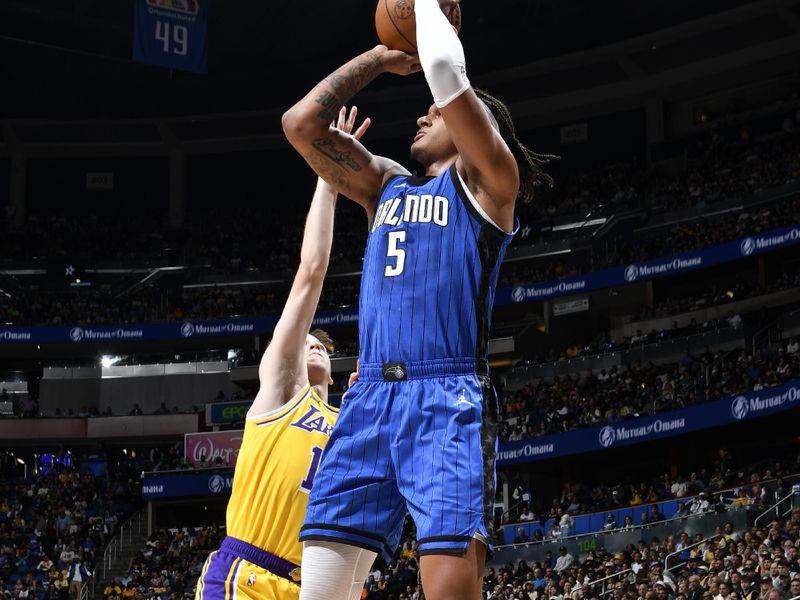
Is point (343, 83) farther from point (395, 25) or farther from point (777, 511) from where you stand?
point (777, 511)

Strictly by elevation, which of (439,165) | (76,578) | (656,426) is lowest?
(76,578)

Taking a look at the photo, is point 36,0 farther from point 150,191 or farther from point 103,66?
point 150,191

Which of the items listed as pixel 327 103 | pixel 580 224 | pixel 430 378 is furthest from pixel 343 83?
pixel 580 224

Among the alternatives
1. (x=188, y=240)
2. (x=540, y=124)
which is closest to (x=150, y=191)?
(x=188, y=240)

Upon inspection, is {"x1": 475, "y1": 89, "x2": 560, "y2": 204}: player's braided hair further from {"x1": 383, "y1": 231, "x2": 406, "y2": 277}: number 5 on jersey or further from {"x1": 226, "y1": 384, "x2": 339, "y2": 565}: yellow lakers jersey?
{"x1": 226, "y1": 384, "x2": 339, "y2": 565}: yellow lakers jersey

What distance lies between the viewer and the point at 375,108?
42031 mm

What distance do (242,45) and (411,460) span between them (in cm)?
3756

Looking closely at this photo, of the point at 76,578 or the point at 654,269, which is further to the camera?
the point at 654,269

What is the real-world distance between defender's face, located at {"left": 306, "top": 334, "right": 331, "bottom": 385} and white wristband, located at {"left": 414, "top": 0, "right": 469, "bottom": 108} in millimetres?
2083

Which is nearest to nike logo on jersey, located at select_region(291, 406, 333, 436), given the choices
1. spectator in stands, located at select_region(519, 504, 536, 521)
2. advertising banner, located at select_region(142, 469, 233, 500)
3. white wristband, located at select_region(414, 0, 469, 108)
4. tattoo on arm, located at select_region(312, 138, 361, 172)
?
tattoo on arm, located at select_region(312, 138, 361, 172)

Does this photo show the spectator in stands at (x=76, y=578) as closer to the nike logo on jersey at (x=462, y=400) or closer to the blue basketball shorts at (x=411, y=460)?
the blue basketball shorts at (x=411, y=460)

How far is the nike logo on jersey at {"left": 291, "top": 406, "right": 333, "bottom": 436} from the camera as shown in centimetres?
535

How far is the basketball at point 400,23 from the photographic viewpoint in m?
4.22

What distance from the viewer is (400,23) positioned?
4230 millimetres
